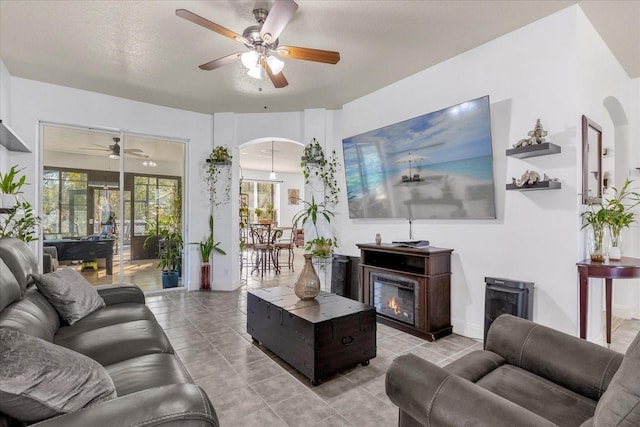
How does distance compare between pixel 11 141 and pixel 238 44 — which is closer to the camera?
pixel 238 44

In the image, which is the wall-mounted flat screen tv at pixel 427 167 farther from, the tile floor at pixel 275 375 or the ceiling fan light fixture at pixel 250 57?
the ceiling fan light fixture at pixel 250 57

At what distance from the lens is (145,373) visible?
1.57 metres

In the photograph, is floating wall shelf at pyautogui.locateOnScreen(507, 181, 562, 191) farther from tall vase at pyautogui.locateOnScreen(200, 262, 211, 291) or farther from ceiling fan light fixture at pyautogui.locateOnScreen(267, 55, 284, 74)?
tall vase at pyautogui.locateOnScreen(200, 262, 211, 291)

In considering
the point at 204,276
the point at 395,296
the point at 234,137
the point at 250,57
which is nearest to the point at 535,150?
the point at 395,296

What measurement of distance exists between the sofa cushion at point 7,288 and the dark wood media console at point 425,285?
315 centimetres

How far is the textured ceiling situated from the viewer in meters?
2.72

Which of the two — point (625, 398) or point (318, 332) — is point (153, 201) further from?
point (625, 398)

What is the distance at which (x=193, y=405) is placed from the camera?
1.12m

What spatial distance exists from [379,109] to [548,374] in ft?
12.0

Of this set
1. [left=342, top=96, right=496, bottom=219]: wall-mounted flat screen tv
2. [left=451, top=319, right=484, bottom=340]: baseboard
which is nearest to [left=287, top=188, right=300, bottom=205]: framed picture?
[left=342, top=96, right=496, bottom=219]: wall-mounted flat screen tv

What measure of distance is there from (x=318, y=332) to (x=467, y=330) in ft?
6.34

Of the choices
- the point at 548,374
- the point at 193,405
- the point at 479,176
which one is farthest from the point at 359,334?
the point at 479,176

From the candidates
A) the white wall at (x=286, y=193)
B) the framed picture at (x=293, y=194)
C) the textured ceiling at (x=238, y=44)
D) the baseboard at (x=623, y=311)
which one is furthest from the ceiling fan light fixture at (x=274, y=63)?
the framed picture at (x=293, y=194)

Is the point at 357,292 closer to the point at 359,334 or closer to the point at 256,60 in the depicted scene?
the point at 359,334
